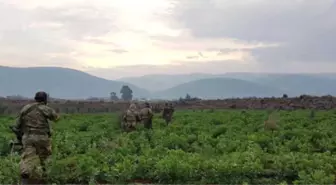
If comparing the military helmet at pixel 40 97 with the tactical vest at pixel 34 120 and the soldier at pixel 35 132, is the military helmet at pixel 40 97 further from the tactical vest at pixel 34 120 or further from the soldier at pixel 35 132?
the tactical vest at pixel 34 120

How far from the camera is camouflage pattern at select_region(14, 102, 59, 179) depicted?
976 centimetres

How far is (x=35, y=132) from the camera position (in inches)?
388

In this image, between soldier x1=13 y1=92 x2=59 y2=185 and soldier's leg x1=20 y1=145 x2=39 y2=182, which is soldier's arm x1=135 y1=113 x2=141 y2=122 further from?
soldier's leg x1=20 y1=145 x2=39 y2=182

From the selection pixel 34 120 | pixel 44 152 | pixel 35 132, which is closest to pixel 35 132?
pixel 35 132

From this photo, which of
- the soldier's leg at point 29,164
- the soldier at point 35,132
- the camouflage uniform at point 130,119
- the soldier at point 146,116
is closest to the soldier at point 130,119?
the camouflage uniform at point 130,119

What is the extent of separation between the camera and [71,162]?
10.9 m

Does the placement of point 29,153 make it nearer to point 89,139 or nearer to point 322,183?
point 322,183

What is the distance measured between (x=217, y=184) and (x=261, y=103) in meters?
49.8

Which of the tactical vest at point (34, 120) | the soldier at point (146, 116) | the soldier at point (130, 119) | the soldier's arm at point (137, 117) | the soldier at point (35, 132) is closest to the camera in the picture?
the soldier at point (35, 132)

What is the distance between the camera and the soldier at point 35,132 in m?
9.74

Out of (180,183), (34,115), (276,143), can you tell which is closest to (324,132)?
(276,143)

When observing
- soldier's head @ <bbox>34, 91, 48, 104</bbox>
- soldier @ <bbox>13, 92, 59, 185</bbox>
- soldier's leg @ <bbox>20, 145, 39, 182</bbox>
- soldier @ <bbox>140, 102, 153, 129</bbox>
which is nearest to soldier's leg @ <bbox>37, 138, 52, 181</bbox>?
soldier @ <bbox>13, 92, 59, 185</bbox>

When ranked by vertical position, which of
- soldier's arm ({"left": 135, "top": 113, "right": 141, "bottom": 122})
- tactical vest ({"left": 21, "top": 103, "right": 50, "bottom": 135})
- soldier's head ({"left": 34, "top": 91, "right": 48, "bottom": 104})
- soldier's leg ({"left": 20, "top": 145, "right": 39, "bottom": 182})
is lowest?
soldier's leg ({"left": 20, "top": 145, "right": 39, "bottom": 182})

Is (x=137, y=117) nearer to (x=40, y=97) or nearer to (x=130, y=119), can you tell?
(x=130, y=119)
